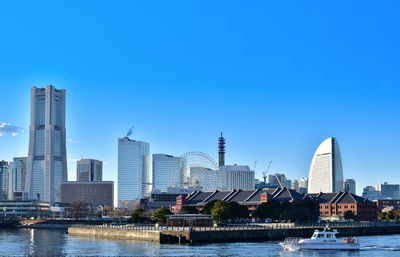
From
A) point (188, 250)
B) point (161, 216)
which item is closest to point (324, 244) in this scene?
point (188, 250)

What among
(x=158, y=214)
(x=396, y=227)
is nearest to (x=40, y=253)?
(x=158, y=214)

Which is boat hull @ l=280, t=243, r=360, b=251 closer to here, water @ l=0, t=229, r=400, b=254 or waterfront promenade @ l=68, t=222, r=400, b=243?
water @ l=0, t=229, r=400, b=254

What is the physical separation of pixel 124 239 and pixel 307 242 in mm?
49015

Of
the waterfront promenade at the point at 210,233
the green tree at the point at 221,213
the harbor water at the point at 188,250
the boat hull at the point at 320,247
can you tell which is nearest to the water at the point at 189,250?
the harbor water at the point at 188,250

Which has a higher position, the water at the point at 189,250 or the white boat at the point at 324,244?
the white boat at the point at 324,244

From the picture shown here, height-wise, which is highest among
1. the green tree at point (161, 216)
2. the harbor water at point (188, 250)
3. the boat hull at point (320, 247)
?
the green tree at point (161, 216)

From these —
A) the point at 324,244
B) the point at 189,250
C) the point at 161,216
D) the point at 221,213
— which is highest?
the point at 221,213

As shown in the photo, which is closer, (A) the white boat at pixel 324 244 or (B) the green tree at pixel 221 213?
(A) the white boat at pixel 324 244

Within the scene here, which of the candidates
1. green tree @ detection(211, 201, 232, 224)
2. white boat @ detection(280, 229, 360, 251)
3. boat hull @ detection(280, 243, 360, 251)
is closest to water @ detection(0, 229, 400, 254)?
boat hull @ detection(280, 243, 360, 251)

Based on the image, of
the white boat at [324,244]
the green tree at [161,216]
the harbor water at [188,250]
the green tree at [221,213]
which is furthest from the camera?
the green tree at [161,216]

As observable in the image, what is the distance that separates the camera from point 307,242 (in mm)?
115562

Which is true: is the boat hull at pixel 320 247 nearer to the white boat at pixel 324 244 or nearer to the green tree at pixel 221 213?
the white boat at pixel 324 244

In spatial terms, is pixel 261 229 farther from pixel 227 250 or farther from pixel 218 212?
pixel 218 212

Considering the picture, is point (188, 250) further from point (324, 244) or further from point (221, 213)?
point (221, 213)
